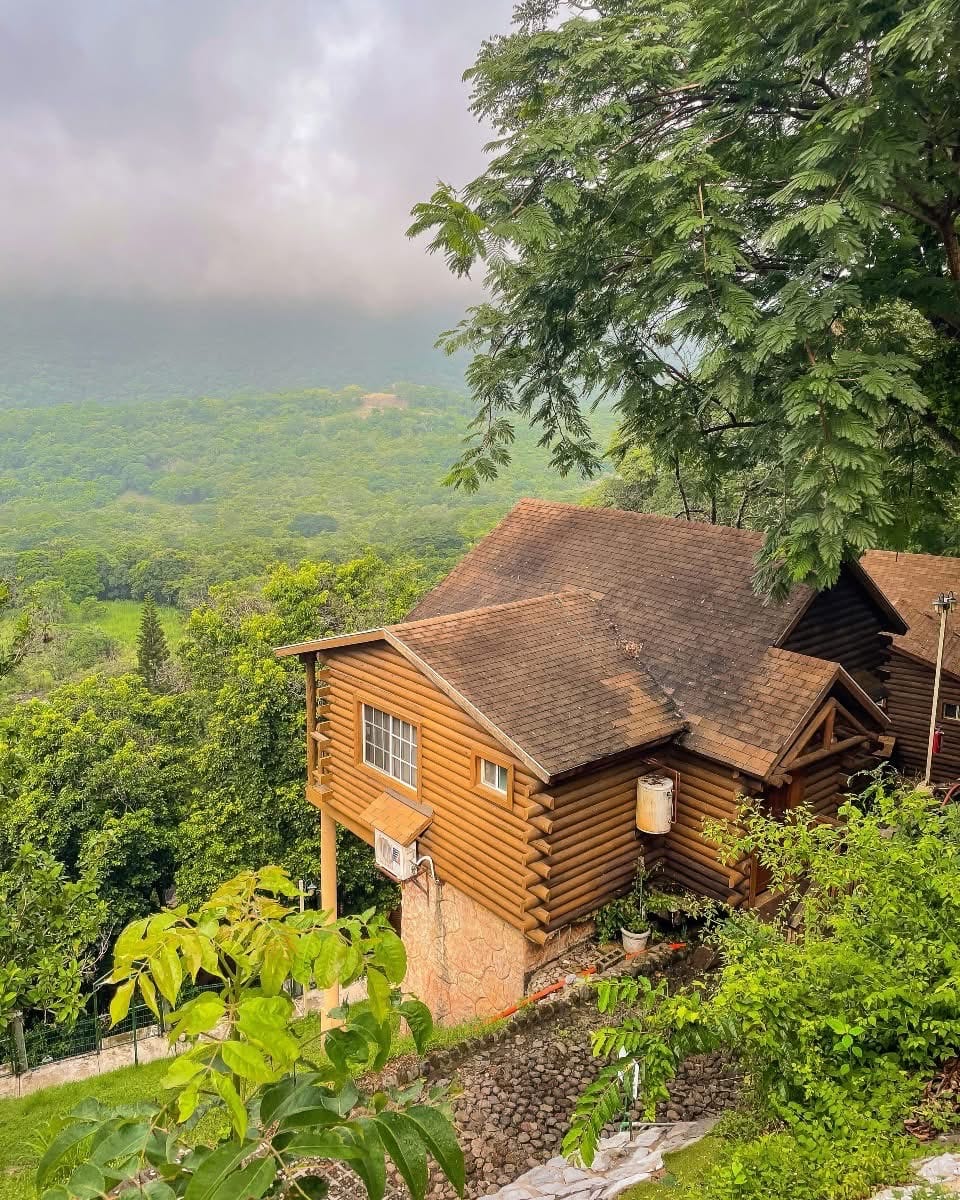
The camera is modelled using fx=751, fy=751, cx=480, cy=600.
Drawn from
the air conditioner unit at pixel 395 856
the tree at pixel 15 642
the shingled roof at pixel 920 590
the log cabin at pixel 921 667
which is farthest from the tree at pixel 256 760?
the shingled roof at pixel 920 590

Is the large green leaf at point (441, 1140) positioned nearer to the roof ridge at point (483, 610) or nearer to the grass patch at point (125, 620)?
the roof ridge at point (483, 610)

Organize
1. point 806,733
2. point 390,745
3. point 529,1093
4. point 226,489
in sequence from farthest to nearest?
point 226,489 < point 390,745 < point 806,733 < point 529,1093

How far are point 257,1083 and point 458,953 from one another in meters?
9.29

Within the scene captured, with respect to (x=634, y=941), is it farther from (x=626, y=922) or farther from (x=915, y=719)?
(x=915, y=719)

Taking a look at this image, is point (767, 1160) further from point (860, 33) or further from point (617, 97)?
point (617, 97)

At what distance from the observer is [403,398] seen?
195 m

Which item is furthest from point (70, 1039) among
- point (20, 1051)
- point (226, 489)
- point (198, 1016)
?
point (226, 489)

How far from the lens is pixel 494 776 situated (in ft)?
30.7

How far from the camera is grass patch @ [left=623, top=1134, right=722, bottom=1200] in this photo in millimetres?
4211

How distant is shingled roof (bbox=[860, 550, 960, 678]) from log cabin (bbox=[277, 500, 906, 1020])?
511cm

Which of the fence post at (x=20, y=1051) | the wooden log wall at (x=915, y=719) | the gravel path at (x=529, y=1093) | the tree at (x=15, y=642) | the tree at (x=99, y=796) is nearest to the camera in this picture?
the gravel path at (x=529, y=1093)

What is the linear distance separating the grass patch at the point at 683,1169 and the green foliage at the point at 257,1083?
113 inches

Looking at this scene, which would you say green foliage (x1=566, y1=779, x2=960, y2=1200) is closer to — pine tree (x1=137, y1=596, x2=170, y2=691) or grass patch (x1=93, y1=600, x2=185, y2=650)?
pine tree (x1=137, y1=596, x2=170, y2=691)

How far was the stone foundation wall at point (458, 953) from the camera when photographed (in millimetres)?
9438
